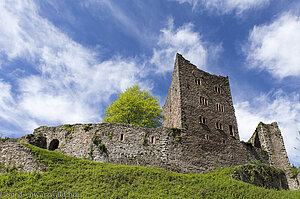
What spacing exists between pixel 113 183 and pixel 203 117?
1709 centimetres

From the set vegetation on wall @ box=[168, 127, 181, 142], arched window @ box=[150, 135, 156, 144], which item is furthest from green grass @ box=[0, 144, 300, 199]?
vegetation on wall @ box=[168, 127, 181, 142]

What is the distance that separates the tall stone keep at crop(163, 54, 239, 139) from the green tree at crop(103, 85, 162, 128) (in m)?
2.34

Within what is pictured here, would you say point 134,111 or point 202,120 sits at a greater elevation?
point 134,111

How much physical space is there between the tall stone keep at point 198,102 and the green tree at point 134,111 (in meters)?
2.34

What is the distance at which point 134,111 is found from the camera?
37.7 meters

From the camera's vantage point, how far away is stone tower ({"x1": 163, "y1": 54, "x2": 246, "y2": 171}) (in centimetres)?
2903

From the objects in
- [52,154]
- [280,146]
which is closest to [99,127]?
[52,154]

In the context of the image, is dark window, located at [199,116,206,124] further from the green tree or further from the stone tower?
the green tree

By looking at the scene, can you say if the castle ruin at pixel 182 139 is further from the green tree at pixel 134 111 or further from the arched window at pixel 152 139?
the green tree at pixel 134 111

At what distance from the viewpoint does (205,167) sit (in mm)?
28078

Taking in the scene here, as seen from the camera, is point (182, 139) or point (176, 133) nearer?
point (182, 139)

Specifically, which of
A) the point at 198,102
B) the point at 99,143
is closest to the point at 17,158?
the point at 99,143

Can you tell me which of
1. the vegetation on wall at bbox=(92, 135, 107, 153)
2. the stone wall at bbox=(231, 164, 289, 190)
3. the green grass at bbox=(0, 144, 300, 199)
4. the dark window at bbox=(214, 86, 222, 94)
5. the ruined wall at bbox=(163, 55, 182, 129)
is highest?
the dark window at bbox=(214, 86, 222, 94)

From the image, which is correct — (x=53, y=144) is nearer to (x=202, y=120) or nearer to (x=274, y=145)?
(x=202, y=120)
